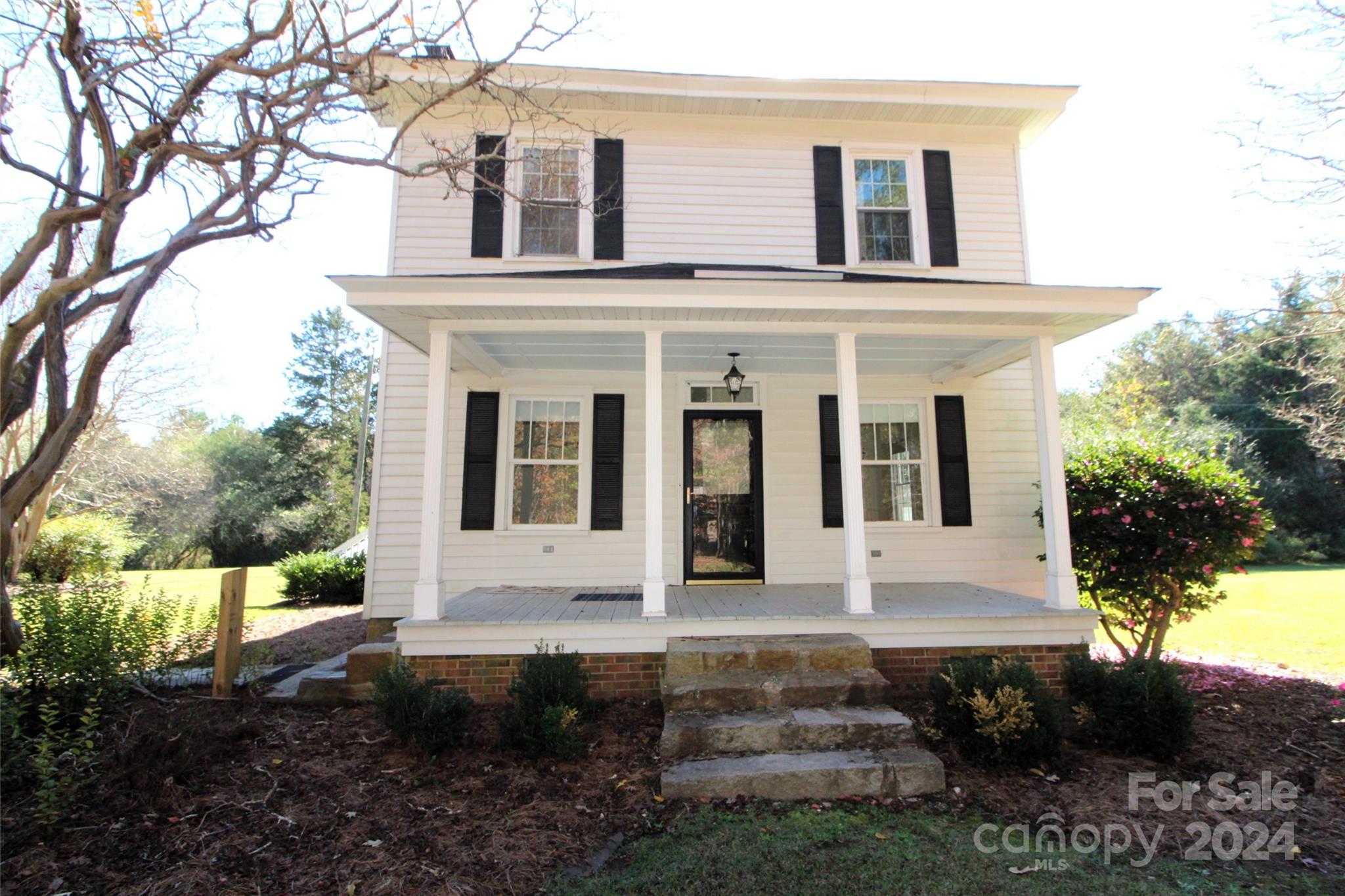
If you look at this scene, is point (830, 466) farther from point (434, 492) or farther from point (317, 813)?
point (317, 813)

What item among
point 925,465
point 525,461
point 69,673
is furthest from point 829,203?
point 69,673

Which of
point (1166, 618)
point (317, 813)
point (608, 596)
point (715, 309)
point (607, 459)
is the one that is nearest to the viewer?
point (317, 813)

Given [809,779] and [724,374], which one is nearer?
[809,779]

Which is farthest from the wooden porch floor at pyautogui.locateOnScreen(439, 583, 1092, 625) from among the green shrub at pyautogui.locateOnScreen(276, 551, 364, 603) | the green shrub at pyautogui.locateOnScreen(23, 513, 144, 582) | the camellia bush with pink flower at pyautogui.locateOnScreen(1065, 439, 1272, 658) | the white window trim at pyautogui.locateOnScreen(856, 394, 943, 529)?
the green shrub at pyautogui.locateOnScreen(23, 513, 144, 582)

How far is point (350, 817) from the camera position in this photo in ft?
10.5

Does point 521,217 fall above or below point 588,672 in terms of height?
above

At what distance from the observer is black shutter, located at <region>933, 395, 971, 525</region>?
270 inches

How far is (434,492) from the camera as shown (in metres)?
4.84

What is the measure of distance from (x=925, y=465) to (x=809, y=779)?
4403 mm

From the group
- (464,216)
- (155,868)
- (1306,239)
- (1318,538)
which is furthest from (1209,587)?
(1318,538)

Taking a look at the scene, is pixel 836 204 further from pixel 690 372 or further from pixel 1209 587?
pixel 1209 587

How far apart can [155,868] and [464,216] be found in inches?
233

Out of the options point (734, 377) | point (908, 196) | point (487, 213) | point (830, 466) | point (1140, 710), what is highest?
point (908, 196)

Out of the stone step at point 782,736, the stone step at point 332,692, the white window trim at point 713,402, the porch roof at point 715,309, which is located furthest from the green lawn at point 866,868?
the white window trim at point 713,402
